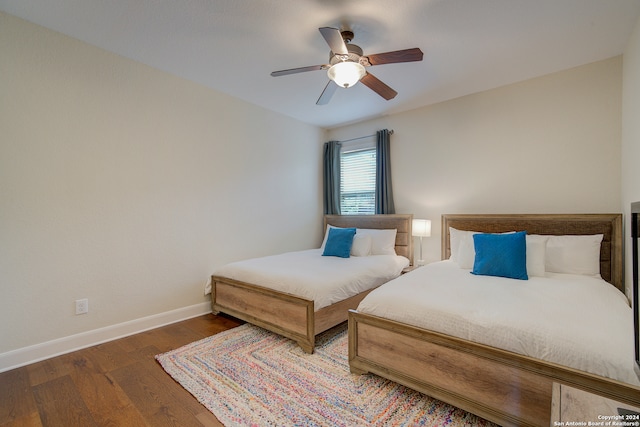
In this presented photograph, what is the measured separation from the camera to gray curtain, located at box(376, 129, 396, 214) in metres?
4.16

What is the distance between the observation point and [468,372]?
5.16 ft

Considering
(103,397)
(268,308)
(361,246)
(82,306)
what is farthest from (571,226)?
(82,306)

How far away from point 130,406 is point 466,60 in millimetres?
3817

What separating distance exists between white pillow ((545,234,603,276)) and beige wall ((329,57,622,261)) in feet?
1.58

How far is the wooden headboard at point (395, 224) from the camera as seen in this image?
3932mm

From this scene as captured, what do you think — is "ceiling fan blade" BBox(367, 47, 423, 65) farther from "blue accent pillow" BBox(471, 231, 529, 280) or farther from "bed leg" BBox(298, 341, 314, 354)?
"bed leg" BBox(298, 341, 314, 354)

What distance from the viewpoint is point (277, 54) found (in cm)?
262

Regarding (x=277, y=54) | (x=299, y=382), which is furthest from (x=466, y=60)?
(x=299, y=382)

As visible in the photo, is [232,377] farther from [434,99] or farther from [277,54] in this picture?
[434,99]

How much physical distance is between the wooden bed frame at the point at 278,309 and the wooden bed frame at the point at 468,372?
46 centimetres

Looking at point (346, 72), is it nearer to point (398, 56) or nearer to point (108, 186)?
point (398, 56)

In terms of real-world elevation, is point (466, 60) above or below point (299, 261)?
above

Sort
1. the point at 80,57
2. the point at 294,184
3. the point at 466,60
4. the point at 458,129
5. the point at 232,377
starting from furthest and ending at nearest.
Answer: the point at 294,184
the point at 458,129
the point at 466,60
the point at 80,57
the point at 232,377

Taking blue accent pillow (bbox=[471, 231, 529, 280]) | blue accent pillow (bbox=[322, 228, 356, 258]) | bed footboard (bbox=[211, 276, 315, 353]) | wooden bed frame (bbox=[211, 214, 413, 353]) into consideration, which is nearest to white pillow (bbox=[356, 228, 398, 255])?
blue accent pillow (bbox=[322, 228, 356, 258])
